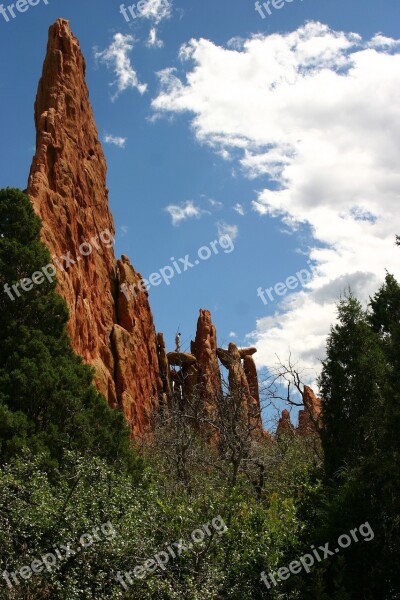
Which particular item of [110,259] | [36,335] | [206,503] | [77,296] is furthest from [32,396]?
[110,259]

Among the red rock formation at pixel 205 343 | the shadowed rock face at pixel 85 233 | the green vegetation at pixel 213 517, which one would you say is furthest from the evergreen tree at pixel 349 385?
the red rock formation at pixel 205 343

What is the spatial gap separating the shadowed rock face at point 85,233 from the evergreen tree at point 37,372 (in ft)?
33.7

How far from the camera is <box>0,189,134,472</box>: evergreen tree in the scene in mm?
19281

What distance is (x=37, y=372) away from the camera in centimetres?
2019

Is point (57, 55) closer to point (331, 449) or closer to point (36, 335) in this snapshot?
point (36, 335)

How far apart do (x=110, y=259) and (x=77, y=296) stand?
919cm

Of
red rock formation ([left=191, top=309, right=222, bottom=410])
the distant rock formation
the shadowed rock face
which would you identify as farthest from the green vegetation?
red rock formation ([left=191, top=309, right=222, bottom=410])

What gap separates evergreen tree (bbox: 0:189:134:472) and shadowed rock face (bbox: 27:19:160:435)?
33.7 ft

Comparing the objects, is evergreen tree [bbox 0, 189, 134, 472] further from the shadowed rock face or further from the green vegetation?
the shadowed rock face

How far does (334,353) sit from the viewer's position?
19.4 meters

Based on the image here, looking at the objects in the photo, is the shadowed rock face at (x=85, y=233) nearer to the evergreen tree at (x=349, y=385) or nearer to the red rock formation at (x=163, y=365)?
the red rock formation at (x=163, y=365)

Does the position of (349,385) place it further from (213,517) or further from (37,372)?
(37,372)

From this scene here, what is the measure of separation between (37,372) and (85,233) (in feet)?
71.7

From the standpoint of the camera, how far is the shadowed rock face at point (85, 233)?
36.8 m
